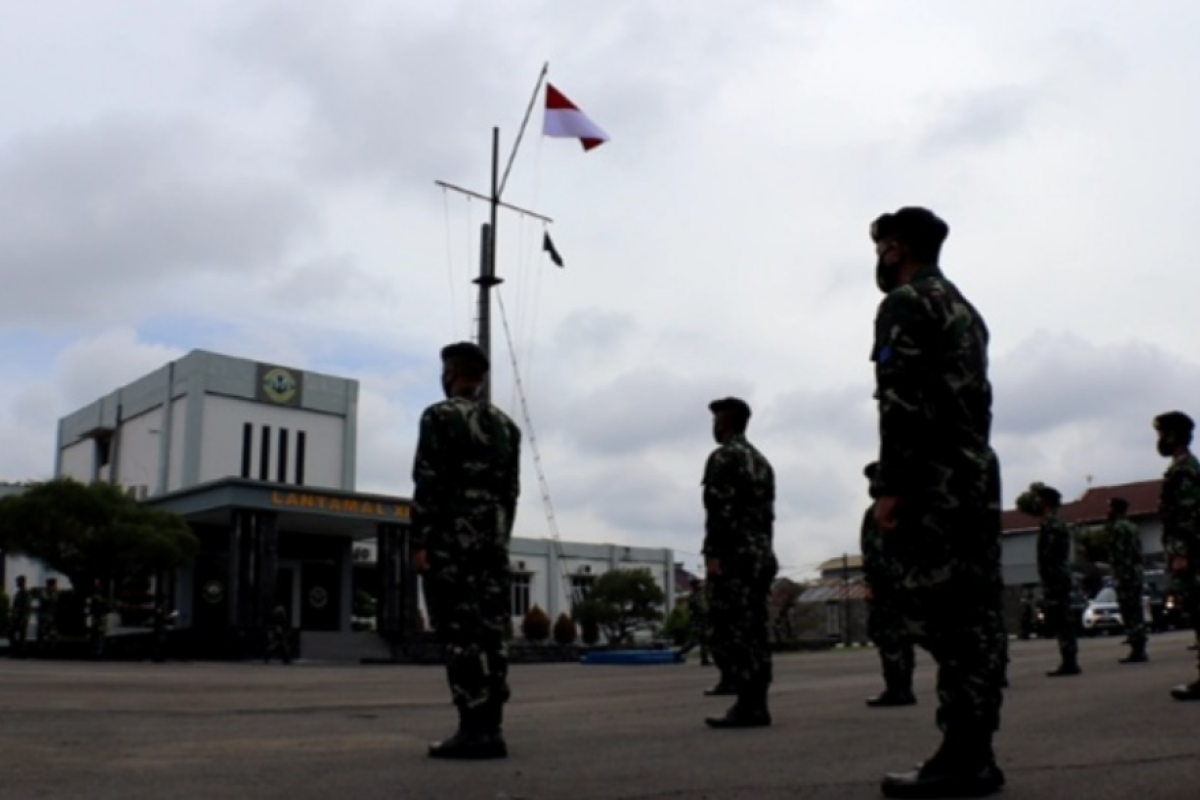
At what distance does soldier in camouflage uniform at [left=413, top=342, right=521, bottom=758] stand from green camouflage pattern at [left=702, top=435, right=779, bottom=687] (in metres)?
1.89

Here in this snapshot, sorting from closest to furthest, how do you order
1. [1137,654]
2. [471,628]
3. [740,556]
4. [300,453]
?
[471,628] < [740,556] < [1137,654] < [300,453]

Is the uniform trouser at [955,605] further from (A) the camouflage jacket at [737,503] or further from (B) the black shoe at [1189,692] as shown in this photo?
(B) the black shoe at [1189,692]

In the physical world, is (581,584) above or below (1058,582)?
above

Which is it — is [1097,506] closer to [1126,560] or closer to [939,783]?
[1126,560]

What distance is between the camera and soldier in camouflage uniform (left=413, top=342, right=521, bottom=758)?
6230 millimetres

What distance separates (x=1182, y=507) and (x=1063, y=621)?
363 cm

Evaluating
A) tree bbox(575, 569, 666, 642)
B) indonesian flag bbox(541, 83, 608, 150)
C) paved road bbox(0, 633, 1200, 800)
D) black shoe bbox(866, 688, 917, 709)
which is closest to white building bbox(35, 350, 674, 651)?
tree bbox(575, 569, 666, 642)

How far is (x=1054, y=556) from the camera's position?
533 inches

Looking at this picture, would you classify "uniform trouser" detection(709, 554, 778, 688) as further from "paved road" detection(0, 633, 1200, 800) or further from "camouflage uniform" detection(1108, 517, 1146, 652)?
"camouflage uniform" detection(1108, 517, 1146, 652)

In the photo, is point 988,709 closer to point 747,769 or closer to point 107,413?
point 747,769

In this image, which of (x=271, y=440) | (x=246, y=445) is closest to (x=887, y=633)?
(x=246, y=445)

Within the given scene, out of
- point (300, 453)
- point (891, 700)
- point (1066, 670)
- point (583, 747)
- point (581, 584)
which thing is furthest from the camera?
point (581, 584)

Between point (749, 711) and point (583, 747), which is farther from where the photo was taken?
point (749, 711)

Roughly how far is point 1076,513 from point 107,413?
58.7m
